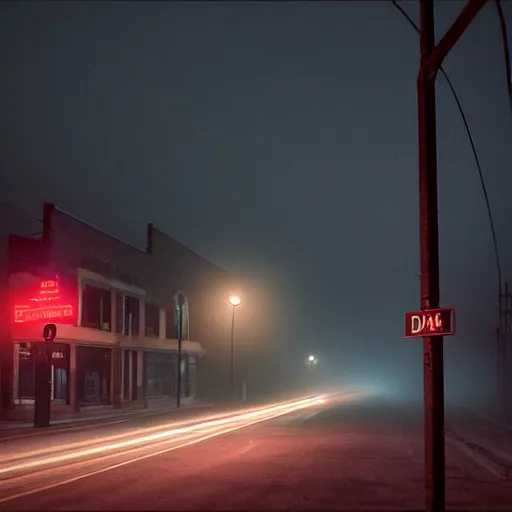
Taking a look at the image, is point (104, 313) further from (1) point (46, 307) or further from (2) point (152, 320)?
(1) point (46, 307)

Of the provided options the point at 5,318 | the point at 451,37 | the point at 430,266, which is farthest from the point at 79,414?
the point at 451,37

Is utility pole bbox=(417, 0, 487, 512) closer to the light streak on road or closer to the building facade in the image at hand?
the light streak on road

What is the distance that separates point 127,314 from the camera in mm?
50281

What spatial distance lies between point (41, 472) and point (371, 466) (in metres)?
7.29

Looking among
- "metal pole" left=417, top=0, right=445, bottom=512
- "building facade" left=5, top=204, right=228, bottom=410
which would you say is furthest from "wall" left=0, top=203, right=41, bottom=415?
"metal pole" left=417, top=0, right=445, bottom=512

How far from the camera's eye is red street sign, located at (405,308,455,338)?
10211 mm

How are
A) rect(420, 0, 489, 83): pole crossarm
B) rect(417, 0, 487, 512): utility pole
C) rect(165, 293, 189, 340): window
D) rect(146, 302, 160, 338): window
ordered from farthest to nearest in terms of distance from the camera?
1. rect(165, 293, 189, 340): window
2. rect(146, 302, 160, 338): window
3. rect(417, 0, 487, 512): utility pole
4. rect(420, 0, 489, 83): pole crossarm

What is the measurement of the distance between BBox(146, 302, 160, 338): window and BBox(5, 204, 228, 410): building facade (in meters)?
0.07

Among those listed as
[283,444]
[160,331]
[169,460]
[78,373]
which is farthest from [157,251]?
[169,460]

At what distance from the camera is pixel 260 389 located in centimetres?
8825

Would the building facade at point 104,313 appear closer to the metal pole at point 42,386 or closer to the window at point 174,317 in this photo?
the window at point 174,317

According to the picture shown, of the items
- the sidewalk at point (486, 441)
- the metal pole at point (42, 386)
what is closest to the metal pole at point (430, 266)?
the sidewalk at point (486, 441)

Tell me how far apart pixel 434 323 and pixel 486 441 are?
17.5 m

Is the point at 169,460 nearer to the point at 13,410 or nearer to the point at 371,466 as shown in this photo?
the point at 371,466
